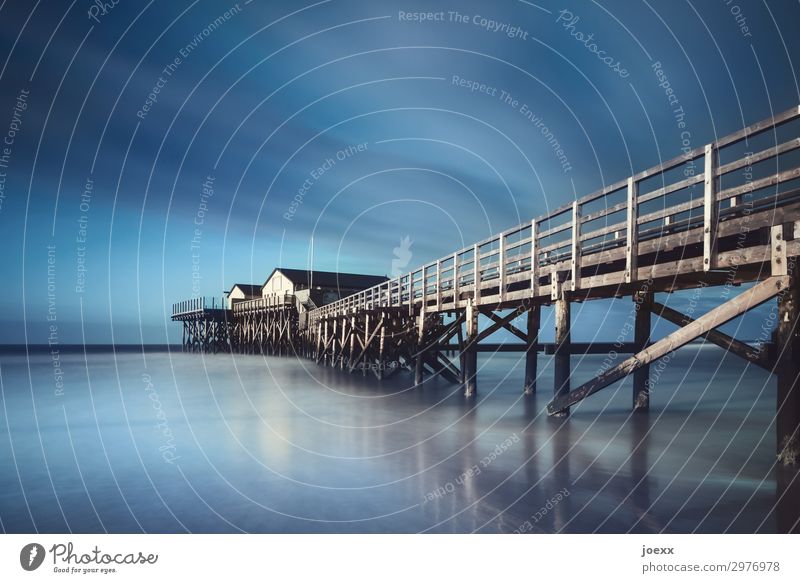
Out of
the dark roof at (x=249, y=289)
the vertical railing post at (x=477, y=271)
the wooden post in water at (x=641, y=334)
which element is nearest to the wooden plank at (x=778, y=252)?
the wooden post in water at (x=641, y=334)

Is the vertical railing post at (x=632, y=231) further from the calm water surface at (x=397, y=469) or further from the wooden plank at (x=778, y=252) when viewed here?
the calm water surface at (x=397, y=469)

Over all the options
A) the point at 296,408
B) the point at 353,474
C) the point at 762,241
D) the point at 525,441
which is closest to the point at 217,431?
the point at 296,408

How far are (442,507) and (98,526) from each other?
3.56 meters

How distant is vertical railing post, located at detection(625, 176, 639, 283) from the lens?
7027 millimetres

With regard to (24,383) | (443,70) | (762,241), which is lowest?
(24,383)

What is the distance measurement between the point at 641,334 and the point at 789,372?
5193mm

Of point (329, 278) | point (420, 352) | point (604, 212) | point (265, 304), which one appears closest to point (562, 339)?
point (604, 212)

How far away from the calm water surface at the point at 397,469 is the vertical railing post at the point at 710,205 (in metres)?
2.55

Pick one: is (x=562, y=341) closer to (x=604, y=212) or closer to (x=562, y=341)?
(x=562, y=341)

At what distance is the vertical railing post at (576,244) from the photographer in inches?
324

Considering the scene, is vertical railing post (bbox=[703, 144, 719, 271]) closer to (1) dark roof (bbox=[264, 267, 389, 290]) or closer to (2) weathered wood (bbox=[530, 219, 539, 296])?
(2) weathered wood (bbox=[530, 219, 539, 296])

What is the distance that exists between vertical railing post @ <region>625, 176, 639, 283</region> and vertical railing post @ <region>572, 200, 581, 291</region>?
43.7 inches
